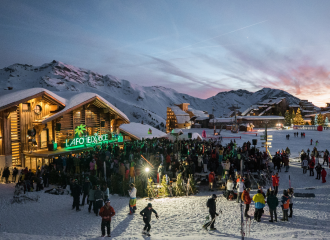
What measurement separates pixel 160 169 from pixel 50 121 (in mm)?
12991

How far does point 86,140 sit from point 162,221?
15.7m

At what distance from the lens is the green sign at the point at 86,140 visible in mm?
21469

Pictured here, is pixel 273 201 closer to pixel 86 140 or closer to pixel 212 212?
pixel 212 212

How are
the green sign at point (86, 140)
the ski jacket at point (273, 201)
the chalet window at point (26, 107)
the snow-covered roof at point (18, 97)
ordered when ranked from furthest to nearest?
the green sign at point (86, 140) < the chalet window at point (26, 107) < the snow-covered roof at point (18, 97) < the ski jacket at point (273, 201)

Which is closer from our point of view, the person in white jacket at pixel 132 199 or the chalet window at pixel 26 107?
the person in white jacket at pixel 132 199

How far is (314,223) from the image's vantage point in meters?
8.74

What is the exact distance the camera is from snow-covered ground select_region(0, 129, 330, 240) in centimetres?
800

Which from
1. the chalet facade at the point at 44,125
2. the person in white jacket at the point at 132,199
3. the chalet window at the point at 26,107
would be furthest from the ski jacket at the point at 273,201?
the chalet window at the point at 26,107

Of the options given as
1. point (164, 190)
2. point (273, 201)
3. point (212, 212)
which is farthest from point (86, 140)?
point (273, 201)

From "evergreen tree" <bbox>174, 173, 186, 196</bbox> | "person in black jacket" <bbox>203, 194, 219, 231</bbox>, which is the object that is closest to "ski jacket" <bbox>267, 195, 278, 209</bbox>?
"person in black jacket" <bbox>203, 194, 219, 231</bbox>

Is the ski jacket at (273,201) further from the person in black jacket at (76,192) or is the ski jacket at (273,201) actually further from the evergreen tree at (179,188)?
the person in black jacket at (76,192)

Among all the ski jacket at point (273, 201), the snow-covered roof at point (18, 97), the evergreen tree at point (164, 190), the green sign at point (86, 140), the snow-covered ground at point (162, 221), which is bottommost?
the snow-covered ground at point (162, 221)

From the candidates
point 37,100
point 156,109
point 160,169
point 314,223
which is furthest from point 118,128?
point 156,109

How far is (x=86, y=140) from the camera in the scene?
22.9 m
